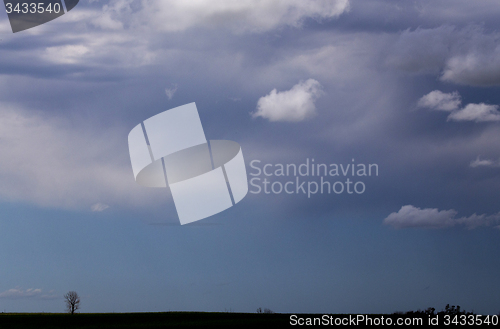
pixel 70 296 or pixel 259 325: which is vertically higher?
pixel 70 296

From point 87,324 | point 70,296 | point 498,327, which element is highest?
point 70,296

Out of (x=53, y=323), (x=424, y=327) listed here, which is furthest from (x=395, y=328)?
(x=53, y=323)

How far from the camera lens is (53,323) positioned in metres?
54.0

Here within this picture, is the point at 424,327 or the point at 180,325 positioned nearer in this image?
the point at 424,327

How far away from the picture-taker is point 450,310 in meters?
44.0

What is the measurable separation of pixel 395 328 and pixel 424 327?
8.10ft

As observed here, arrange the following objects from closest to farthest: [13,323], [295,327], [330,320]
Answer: [295,327]
[330,320]
[13,323]

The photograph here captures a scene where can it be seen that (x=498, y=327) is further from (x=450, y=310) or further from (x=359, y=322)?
(x=359, y=322)

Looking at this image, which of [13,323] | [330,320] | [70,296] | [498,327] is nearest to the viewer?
[498,327]

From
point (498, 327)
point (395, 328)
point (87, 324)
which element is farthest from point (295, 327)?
point (87, 324)

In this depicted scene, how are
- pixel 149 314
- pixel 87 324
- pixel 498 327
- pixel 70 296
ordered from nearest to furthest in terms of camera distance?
pixel 498 327 < pixel 87 324 < pixel 149 314 < pixel 70 296

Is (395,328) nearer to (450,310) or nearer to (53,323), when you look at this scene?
(450,310)

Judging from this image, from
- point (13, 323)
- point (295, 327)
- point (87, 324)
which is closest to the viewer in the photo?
point (295, 327)

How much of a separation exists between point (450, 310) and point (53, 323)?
43.6 meters
